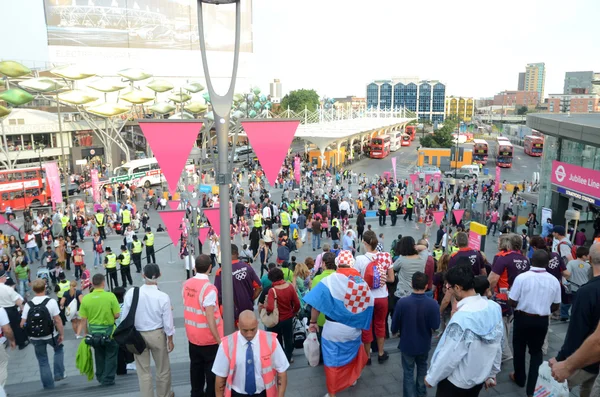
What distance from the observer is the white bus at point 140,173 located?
93.2ft

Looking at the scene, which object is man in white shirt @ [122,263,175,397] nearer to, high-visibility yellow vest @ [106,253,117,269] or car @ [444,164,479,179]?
high-visibility yellow vest @ [106,253,117,269]

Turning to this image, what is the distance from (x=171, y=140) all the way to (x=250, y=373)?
230cm

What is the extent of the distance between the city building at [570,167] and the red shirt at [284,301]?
1123 centimetres

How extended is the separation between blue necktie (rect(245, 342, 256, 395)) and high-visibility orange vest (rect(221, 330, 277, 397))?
0.24ft

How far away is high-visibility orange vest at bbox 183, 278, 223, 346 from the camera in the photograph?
13.8 feet

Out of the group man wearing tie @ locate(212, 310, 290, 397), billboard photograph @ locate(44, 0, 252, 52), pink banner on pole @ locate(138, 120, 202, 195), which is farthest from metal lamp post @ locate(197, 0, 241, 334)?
billboard photograph @ locate(44, 0, 252, 52)

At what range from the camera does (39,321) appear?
5320 mm

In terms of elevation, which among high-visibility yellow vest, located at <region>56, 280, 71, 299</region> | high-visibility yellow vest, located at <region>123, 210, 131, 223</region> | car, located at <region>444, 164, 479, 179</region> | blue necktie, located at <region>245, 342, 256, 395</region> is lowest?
car, located at <region>444, 164, 479, 179</region>

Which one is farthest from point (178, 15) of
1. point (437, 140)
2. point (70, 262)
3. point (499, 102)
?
point (499, 102)

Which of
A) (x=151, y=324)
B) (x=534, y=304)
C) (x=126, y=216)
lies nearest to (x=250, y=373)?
(x=151, y=324)

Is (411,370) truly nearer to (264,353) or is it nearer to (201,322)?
(264,353)

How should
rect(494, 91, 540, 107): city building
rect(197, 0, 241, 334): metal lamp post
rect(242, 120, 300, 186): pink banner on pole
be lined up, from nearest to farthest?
rect(197, 0, 241, 334): metal lamp post < rect(242, 120, 300, 186): pink banner on pole < rect(494, 91, 540, 107): city building

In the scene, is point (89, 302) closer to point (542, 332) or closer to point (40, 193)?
point (542, 332)

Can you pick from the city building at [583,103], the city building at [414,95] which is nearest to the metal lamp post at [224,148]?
the city building at [583,103]
